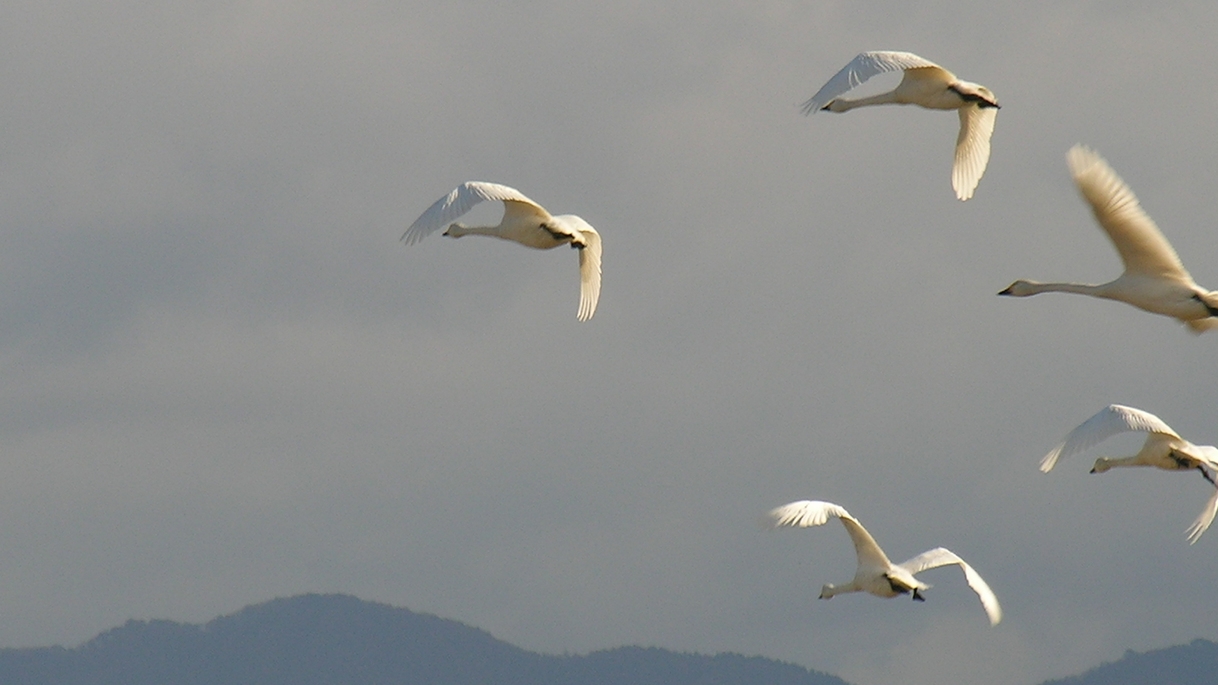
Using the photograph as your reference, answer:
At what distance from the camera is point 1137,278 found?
3809cm

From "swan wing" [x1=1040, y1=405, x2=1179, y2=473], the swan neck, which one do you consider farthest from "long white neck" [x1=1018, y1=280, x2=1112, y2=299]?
"swan wing" [x1=1040, y1=405, x2=1179, y2=473]

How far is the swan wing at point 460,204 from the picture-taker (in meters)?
40.4

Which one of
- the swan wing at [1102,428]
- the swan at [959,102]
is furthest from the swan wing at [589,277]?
the swan wing at [1102,428]

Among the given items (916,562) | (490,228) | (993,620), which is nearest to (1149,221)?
(993,620)

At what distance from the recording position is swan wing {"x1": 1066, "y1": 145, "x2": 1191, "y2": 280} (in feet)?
116

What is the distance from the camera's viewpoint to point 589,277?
154ft

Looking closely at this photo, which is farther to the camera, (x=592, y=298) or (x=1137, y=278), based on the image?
(x=592, y=298)

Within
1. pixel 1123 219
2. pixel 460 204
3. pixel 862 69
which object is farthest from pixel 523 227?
pixel 1123 219

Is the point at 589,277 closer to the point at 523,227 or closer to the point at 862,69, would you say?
the point at 523,227

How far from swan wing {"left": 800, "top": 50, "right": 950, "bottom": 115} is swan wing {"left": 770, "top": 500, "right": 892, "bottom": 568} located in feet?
24.4

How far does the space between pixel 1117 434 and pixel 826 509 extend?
217 inches

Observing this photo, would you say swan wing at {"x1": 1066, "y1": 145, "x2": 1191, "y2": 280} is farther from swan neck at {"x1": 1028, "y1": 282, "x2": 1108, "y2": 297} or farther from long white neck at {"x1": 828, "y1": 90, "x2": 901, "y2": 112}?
long white neck at {"x1": 828, "y1": 90, "x2": 901, "y2": 112}

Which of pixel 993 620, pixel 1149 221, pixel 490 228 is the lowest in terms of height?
pixel 993 620

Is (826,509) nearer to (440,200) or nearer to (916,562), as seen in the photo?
→ (916,562)
